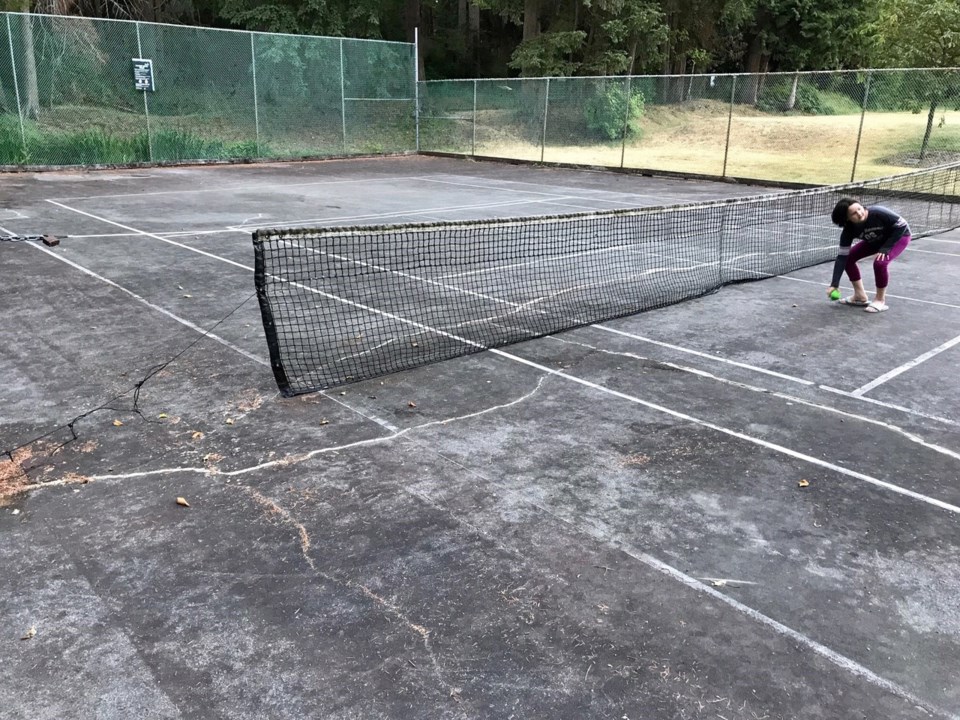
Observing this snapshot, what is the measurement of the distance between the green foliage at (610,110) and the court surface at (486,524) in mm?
19098

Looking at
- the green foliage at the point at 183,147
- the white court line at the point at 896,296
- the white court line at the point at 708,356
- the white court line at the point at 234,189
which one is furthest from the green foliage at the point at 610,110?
the white court line at the point at 708,356

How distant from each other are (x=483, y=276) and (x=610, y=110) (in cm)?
1811

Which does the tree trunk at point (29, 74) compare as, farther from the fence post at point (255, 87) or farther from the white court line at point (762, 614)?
the white court line at point (762, 614)

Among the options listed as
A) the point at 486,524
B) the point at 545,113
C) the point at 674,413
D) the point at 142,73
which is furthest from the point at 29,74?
the point at 486,524

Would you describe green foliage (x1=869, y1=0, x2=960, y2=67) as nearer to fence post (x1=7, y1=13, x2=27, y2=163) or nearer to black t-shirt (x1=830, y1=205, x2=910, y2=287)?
black t-shirt (x1=830, y1=205, x2=910, y2=287)

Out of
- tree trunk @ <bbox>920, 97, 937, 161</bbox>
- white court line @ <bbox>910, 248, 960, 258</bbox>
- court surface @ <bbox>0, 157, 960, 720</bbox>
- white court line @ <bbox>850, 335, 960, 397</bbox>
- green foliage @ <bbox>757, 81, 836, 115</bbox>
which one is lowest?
court surface @ <bbox>0, 157, 960, 720</bbox>

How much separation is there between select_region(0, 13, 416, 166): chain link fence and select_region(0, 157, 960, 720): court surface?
626 inches

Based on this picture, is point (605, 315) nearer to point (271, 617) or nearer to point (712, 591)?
point (712, 591)

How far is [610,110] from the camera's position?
25.5 metres

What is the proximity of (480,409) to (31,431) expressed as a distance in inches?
113

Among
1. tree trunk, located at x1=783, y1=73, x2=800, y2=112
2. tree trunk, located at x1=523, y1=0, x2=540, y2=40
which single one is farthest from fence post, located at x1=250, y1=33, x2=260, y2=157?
tree trunk, located at x1=783, y1=73, x2=800, y2=112

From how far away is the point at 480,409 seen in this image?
217 inches

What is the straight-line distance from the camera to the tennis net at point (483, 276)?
21.5ft

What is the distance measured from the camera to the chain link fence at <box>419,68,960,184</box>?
23.8 m
